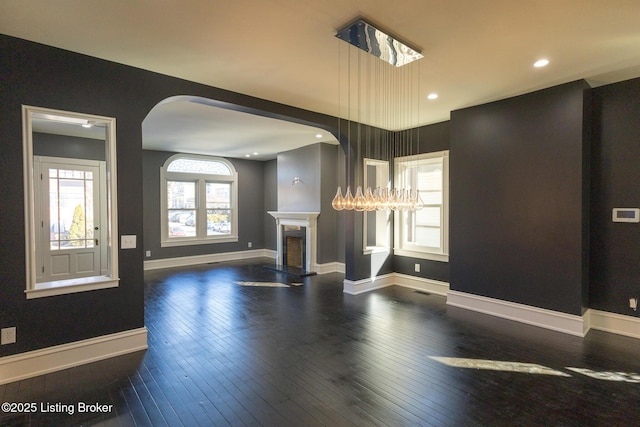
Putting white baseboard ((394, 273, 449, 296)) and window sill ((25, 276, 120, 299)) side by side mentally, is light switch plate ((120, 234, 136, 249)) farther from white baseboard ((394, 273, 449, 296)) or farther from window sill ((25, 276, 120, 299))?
white baseboard ((394, 273, 449, 296))

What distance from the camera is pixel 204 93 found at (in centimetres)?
376

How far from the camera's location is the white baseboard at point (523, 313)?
381cm

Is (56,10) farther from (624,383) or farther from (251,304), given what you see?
(624,383)

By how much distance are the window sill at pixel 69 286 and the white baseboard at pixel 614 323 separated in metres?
5.57

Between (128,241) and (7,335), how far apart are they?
1185 millimetres

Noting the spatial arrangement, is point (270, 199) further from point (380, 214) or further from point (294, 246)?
point (380, 214)

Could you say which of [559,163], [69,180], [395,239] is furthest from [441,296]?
[69,180]

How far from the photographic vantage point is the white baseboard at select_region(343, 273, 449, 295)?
5.59 m

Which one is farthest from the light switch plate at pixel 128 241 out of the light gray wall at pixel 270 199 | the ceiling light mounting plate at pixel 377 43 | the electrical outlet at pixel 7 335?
the light gray wall at pixel 270 199

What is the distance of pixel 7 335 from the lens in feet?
9.04

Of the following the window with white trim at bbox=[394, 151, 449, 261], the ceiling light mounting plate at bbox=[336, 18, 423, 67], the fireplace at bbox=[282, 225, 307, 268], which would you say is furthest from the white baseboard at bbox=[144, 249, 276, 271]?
the ceiling light mounting plate at bbox=[336, 18, 423, 67]

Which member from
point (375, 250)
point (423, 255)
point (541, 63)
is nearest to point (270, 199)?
point (375, 250)

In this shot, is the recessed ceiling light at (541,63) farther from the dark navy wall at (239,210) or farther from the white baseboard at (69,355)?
Answer: the dark navy wall at (239,210)

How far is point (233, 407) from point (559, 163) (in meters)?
4.39
